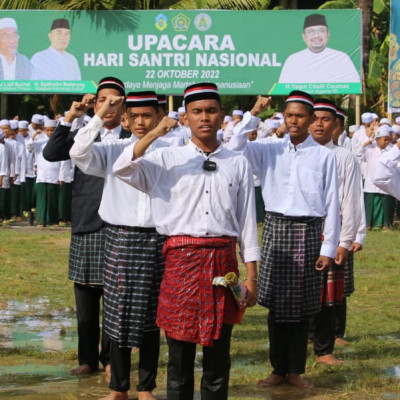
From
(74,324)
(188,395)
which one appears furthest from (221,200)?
(74,324)

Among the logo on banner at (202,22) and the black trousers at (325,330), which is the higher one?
the logo on banner at (202,22)

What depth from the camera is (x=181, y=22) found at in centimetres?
2000

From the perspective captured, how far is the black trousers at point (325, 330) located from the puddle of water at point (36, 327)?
81.1 inches

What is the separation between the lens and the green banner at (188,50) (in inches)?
787

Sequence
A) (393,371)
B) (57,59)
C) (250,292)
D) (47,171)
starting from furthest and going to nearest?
(57,59) < (47,171) < (393,371) < (250,292)

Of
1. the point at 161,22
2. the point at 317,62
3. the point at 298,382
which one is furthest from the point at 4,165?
the point at 298,382

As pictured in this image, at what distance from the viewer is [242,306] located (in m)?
5.73

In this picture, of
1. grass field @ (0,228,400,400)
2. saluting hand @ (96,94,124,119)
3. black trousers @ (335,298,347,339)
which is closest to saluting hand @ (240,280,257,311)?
saluting hand @ (96,94,124,119)

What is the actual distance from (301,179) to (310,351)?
6.72ft

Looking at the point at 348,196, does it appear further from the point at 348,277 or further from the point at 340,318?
the point at 340,318

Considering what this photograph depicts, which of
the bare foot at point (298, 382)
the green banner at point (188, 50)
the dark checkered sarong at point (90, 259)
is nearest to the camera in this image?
the bare foot at point (298, 382)

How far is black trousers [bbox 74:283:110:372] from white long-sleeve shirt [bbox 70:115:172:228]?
38.9 inches

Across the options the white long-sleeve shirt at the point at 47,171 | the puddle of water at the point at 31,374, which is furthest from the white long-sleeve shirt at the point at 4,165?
the puddle of water at the point at 31,374

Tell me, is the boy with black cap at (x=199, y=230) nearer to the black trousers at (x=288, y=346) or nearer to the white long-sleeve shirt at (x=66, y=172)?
the black trousers at (x=288, y=346)
